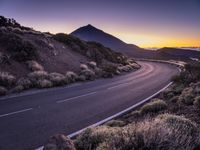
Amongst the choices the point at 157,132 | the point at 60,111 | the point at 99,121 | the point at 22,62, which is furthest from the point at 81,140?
the point at 22,62

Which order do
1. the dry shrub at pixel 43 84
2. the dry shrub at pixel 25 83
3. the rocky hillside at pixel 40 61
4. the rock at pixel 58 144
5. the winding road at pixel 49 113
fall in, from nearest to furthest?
the rock at pixel 58 144, the winding road at pixel 49 113, the dry shrub at pixel 25 83, the dry shrub at pixel 43 84, the rocky hillside at pixel 40 61

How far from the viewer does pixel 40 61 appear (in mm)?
26734

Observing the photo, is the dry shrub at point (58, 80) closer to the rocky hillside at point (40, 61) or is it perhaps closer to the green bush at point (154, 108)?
the rocky hillside at point (40, 61)

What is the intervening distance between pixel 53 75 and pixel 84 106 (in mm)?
10221

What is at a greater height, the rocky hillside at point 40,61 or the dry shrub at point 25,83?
the rocky hillside at point 40,61

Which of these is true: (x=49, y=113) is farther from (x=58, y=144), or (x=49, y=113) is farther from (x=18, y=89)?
(x=18, y=89)

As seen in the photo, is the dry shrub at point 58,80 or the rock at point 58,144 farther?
the dry shrub at point 58,80

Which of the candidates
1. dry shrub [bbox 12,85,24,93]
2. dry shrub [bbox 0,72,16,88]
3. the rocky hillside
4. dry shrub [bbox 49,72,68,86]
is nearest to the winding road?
dry shrub [bbox 12,85,24,93]

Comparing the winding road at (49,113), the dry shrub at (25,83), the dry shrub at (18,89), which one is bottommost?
the winding road at (49,113)

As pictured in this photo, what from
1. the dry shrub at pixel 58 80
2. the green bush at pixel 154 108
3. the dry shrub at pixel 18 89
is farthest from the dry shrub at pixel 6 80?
the green bush at pixel 154 108

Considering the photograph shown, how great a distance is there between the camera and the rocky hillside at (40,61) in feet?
64.2

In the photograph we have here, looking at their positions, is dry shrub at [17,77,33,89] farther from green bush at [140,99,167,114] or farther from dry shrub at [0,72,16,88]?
green bush at [140,99,167,114]

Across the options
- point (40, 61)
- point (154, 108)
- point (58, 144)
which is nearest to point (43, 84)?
point (40, 61)

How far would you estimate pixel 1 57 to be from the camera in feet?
72.3
